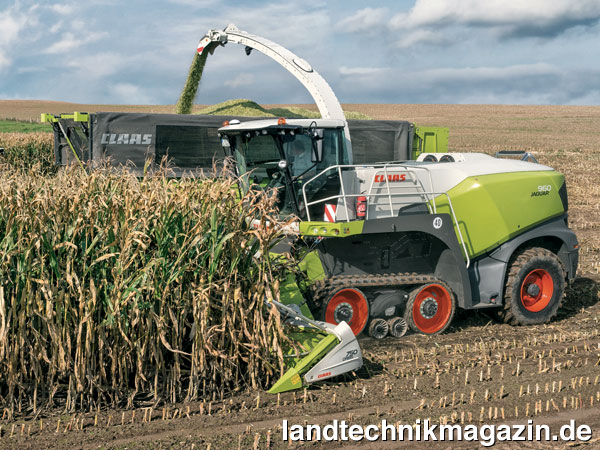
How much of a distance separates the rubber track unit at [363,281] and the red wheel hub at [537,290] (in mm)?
1351

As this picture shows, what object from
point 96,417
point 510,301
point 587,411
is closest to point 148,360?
point 96,417

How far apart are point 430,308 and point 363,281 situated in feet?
3.06

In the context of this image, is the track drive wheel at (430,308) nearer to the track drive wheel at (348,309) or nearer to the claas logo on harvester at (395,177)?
the track drive wheel at (348,309)

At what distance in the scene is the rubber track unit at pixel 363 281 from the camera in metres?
6.18

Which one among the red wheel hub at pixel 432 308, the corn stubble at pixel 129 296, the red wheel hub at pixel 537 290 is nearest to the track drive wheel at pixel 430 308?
the red wheel hub at pixel 432 308

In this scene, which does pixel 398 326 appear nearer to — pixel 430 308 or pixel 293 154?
pixel 430 308

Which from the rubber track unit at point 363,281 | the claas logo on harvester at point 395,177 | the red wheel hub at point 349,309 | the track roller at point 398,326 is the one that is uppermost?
the claas logo on harvester at point 395,177

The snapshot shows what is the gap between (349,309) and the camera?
6.35 meters

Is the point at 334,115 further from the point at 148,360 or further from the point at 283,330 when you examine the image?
the point at 148,360

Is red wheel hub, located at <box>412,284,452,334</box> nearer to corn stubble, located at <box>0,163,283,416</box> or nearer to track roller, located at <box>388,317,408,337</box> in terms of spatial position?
track roller, located at <box>388,317,408,337</box>

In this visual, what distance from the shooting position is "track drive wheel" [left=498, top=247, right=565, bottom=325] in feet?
23.8

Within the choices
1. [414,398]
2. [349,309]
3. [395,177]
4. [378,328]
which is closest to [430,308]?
[378,328]

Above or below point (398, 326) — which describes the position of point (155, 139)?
above

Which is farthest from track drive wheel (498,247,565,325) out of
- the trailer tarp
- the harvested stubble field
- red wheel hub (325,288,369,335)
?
the trailer tarp
